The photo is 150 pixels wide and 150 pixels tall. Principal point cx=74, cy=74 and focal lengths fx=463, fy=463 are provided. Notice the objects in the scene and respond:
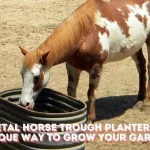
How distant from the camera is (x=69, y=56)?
5617 mm

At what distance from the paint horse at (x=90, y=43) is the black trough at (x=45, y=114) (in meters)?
0.16

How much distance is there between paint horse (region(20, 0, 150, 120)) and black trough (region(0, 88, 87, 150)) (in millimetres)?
163

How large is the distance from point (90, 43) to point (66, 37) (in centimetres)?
33

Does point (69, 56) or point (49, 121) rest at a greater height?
point (69, 56)

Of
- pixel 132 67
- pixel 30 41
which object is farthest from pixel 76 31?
pixel 30 41

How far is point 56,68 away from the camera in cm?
847

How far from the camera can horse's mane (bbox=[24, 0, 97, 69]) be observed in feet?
17.3

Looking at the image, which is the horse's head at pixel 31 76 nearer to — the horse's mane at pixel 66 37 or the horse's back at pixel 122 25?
the horse's mane at pixel 66 37

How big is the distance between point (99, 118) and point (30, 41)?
12.4 feet

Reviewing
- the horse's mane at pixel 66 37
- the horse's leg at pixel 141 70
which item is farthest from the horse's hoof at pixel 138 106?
the horse's mane at pixel 66 37

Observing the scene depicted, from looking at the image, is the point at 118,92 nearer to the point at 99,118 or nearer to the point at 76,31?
the point at 99,118

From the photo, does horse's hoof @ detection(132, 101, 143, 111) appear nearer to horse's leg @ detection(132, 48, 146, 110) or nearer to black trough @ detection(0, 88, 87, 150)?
horse's leg @ detection(132, 48, 146, 110)

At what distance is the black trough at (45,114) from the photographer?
4.48 m

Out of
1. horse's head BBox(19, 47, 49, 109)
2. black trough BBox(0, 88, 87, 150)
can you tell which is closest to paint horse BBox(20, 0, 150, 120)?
horse's head BBox(19, 47, 49, 109)
